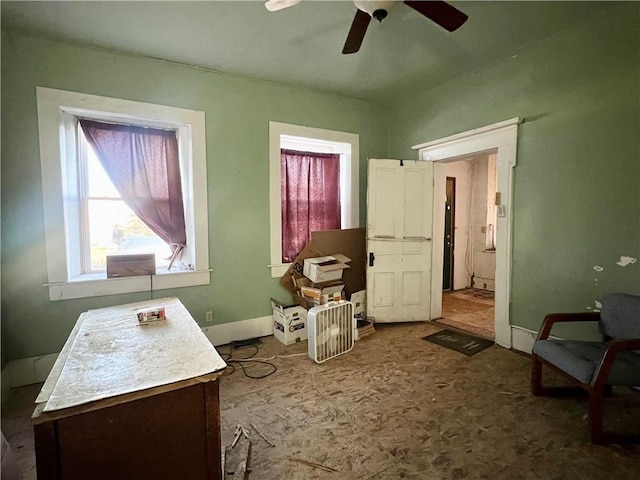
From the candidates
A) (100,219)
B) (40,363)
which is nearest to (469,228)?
(100,219)

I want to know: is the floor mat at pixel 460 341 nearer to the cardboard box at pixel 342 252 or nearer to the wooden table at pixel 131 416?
the cardboard box at pixel 342 252

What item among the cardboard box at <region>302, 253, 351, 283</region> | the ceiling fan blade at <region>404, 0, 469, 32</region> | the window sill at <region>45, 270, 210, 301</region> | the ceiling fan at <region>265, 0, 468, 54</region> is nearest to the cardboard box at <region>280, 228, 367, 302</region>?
the cardboard box at <region>302, 253, 351, 283</region>

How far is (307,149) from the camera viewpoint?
3.98 meters

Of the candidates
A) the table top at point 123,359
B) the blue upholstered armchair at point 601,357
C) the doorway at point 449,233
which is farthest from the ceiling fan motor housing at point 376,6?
the doorway at point 449,233

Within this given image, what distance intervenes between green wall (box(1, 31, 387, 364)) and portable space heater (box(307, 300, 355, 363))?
0.90 metres

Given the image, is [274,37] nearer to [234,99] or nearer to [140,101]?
A: [234,99]

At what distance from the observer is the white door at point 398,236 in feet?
12.4

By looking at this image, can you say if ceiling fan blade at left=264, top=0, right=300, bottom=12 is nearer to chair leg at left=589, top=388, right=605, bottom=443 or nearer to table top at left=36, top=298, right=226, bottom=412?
table top at left=36, top=298, right=226, bottom=412

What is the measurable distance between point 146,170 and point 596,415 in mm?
3859

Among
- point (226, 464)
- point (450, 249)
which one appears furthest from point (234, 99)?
point (450, 249)

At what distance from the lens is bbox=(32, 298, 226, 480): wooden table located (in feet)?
3.49

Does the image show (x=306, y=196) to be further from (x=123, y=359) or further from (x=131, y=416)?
(x=131, y=416)

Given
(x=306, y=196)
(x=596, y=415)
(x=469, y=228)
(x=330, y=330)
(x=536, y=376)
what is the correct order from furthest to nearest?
(x=469, y=228) < (x=306, y=196) < (x=330, y=330) < (x=536, y=376) < (x=596, y=415)

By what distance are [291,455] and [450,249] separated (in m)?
4.82
